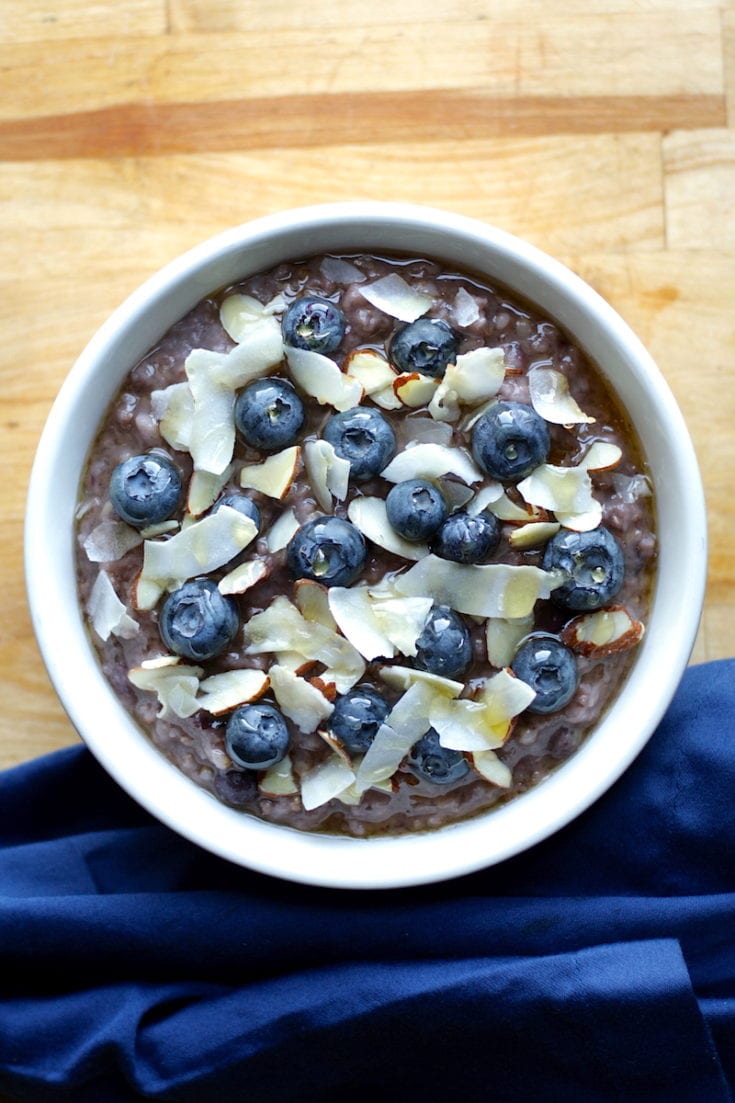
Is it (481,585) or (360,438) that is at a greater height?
(360,438)

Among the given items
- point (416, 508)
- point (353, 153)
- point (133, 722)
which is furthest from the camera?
point (353, 153)

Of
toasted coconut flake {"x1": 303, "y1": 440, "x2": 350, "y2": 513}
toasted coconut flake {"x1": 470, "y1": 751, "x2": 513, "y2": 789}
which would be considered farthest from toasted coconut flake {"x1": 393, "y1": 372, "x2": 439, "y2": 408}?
toasted coconut flake {"x1": 470, "y1": 751, "x2": 513, "y2": 789}

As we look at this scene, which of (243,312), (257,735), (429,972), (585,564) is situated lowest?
(429,972)

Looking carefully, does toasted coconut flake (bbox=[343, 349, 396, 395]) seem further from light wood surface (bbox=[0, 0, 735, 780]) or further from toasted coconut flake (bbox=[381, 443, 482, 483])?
light wood surface (bbox=[0, 0, 735, 780])

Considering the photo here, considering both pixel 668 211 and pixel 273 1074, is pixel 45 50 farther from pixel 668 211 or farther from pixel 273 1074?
Answer: pixel 273 1074

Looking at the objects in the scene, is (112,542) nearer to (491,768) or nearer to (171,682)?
(171,682)

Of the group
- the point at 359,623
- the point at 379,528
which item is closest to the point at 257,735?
the point at 359,623

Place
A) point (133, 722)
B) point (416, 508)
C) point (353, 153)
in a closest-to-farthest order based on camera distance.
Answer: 1. point (416, 508)
2. point (133, 722)
3. point (353, 153)

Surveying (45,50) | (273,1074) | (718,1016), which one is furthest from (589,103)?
(273,1074)

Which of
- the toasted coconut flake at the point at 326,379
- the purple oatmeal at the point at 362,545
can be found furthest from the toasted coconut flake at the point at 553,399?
the toasted coconut flake at the point at 326,379
